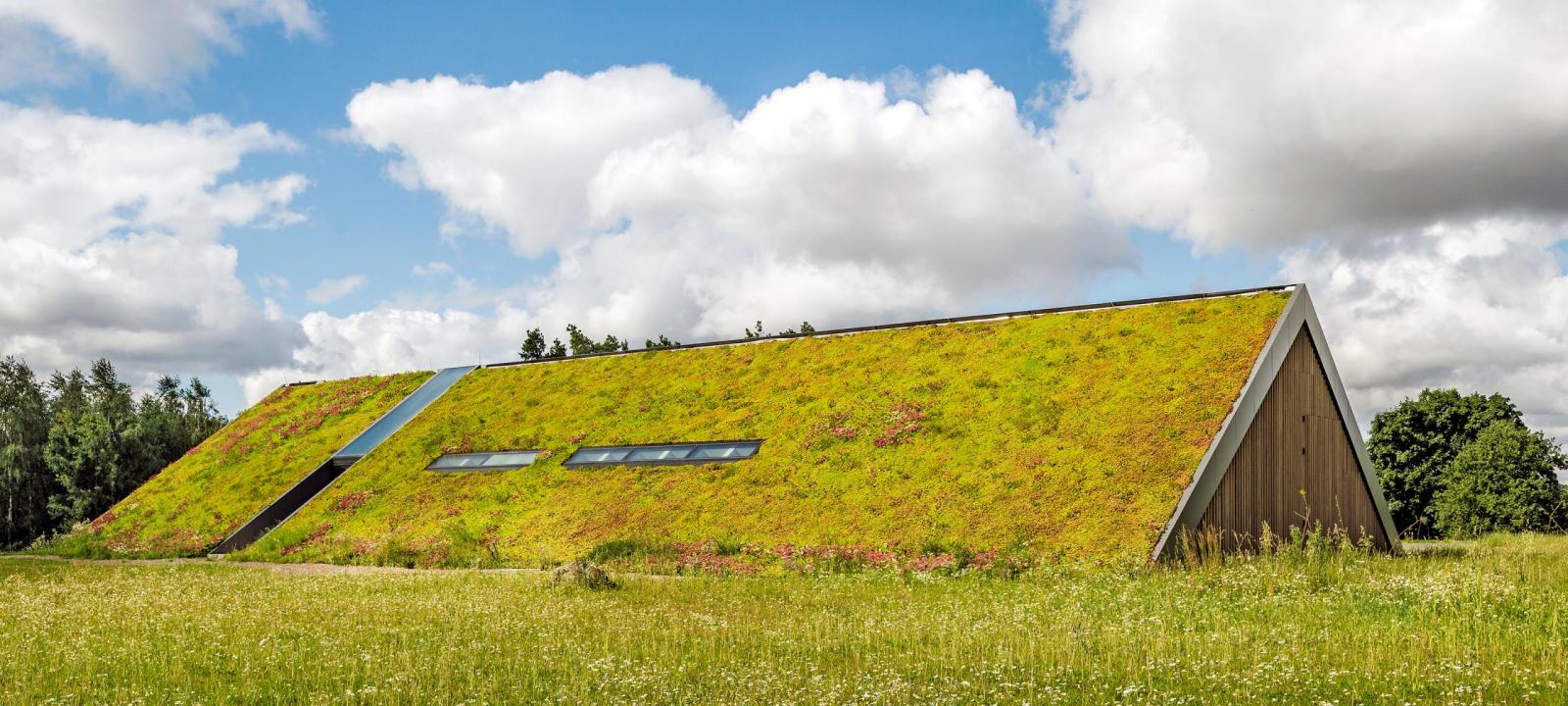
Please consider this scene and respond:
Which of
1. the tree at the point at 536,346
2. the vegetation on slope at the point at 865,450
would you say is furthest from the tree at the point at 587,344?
the vegetation on slope at the point at 865,450

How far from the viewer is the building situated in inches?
900

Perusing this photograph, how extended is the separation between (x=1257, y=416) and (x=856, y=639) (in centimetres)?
1552

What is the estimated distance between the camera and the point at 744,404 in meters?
32.2

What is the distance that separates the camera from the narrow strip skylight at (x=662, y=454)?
96.4 ft

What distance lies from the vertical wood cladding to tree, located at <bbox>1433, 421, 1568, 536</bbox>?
28.1 meters

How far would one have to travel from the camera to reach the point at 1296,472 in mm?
25656

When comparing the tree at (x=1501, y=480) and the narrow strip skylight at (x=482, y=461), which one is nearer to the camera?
the narrow strip skylight at (x=482, y=461)

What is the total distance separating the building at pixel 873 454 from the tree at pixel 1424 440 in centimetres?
3252

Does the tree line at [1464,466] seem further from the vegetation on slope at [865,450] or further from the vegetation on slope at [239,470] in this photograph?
the vegetation on slope at [239,470]

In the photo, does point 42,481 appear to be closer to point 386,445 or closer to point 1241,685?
point 386,445

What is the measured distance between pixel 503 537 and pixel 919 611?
16.1 metres

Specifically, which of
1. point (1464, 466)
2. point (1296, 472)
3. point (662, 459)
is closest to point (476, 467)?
point (662, 459)

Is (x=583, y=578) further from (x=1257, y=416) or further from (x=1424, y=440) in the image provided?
(x=1424, y=440)

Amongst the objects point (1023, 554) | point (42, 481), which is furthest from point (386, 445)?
point (42, 481)
